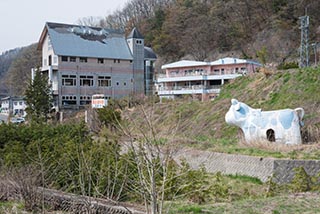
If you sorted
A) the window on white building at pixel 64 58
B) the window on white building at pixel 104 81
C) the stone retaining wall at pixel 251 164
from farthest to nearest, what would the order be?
the window on white building at pixel 104 81 < the window on white building at pixel 64 58 < the stone retaining wall at pixel 251 164

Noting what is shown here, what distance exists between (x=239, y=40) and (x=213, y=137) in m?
26.2

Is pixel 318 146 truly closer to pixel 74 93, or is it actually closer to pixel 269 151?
pixel 269 151

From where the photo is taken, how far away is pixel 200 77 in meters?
35.8

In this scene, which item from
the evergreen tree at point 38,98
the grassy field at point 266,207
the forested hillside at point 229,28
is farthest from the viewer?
the forested hillside at point 229,28

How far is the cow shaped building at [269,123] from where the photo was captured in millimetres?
13898

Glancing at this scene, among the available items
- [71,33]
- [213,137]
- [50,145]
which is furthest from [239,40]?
[50,145]

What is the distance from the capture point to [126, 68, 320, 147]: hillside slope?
16.1m

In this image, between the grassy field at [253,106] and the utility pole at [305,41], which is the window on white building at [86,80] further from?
the utility pole at [305,41]

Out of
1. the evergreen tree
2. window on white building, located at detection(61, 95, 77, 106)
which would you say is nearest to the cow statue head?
the evergreen tree

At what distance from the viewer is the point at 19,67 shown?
180 feet

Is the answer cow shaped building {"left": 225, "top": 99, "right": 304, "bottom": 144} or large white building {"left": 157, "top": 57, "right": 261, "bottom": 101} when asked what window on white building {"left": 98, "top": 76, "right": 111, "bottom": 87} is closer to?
large white building {"left": 157, "top": 57, "right": 261, "bottom": 101}

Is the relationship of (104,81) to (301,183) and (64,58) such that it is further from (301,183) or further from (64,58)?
(301,183)

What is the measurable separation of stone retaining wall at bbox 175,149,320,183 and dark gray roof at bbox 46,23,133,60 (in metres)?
24.2

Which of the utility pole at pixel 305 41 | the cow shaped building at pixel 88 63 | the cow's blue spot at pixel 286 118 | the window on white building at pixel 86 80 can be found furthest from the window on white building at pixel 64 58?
the cow's blue spot at pixel 286 118
